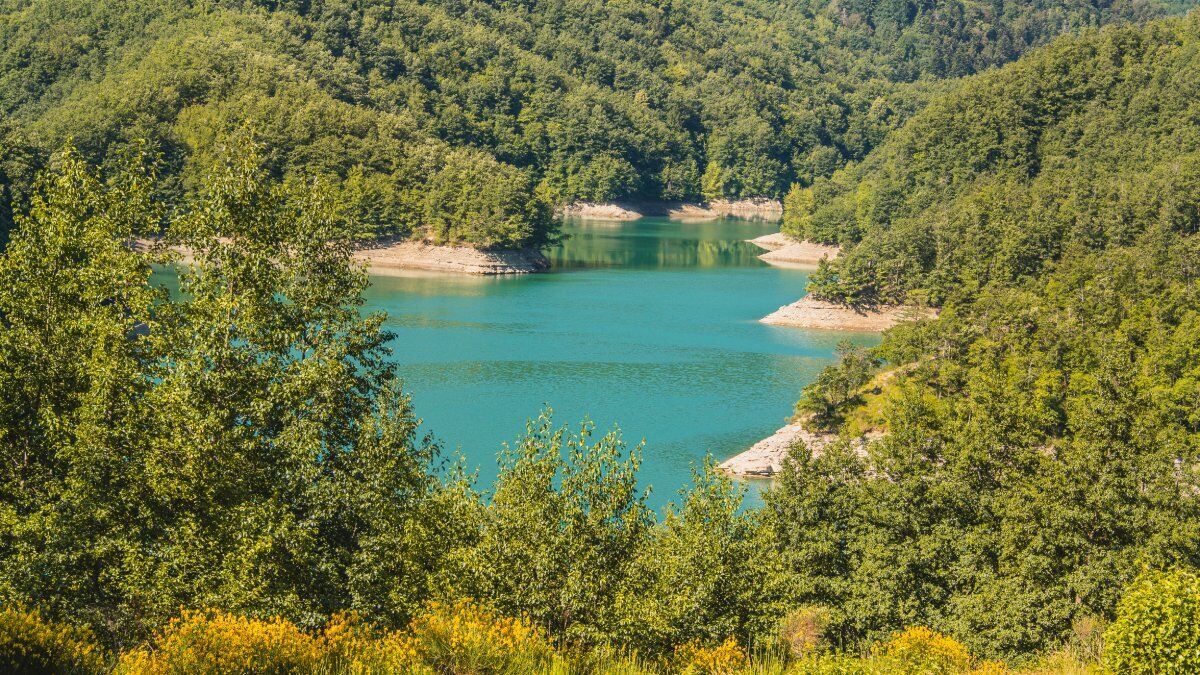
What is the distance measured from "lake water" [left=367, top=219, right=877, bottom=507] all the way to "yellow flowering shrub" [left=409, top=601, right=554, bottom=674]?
2803cm

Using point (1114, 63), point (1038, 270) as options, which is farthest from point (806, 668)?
point (1114, 63)

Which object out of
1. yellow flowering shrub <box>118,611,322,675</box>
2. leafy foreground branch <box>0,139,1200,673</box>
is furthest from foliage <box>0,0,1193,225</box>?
yellow flowering shrub <box>118,611,322,675</box>

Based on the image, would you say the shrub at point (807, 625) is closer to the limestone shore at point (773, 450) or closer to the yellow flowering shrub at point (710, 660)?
the yellow flowering shrub at point (710, 660)

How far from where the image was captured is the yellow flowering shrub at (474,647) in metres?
14.9

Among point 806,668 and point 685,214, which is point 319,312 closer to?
point 806,668

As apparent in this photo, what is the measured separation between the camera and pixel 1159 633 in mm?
15812

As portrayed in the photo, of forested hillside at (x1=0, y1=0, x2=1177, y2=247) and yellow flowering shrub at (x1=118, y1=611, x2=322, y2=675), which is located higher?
forested hillside at (x1=0, y1=0, x2=1177, y2=247)

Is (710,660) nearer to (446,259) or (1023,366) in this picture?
(1023,366)

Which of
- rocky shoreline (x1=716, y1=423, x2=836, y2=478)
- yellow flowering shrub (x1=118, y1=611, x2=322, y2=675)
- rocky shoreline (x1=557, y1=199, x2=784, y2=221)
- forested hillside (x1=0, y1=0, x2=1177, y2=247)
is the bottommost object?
rocky shoreline (x1=716, y1=423, x2=836, y2=478)

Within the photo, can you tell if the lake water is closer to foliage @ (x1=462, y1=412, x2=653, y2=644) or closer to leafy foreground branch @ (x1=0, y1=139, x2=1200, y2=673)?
Result: leafy foreground branch @ (x1=0, y1=139, x2=1200, y2=673)

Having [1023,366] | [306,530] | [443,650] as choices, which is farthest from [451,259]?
[443,650]

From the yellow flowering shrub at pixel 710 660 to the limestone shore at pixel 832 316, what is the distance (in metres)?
66.5

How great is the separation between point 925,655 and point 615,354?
54.0 meters

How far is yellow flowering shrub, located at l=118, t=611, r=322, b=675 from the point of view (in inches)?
535
